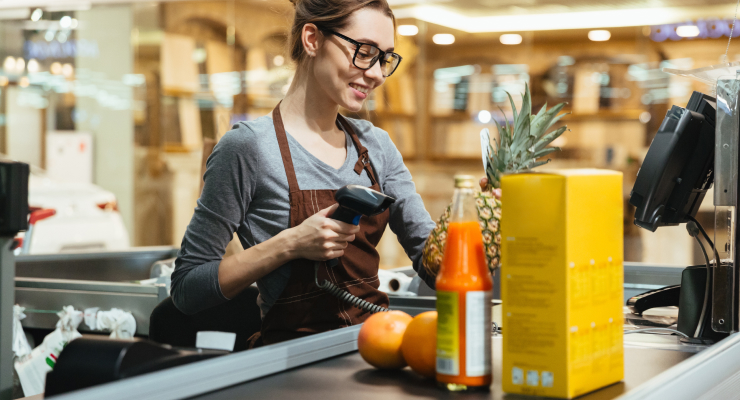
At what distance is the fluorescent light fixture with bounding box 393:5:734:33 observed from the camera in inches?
259

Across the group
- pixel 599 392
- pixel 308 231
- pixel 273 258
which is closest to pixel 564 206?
pixel 599 392

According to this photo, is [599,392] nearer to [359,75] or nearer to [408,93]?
[359,75]

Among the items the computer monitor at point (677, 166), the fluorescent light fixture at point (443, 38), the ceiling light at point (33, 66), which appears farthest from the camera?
the ceiling light at point (33, 66)

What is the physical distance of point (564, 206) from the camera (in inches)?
34.1

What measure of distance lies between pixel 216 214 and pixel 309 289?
253 mm

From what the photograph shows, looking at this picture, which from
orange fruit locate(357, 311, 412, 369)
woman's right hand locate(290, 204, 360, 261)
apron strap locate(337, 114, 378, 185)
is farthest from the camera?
apron strap locate(337, 114, 378, 185)

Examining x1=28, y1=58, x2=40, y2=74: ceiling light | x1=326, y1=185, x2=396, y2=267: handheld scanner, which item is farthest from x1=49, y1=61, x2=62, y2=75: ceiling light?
x1=326, y1=185, x2=396, y2=267: handheld scanner

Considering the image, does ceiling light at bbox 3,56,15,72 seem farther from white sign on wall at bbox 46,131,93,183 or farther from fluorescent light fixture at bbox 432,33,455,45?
fluorescent light fixture at bbox 432,33,455,45

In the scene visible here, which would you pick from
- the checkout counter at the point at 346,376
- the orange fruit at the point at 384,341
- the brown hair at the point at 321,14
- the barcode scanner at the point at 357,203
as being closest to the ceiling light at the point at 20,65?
the brown hair at the point at 321,14

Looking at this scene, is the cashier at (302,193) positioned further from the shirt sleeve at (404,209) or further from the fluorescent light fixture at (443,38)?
the fluorescent light fixture at (443,38)

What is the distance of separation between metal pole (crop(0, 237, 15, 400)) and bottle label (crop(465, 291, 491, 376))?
0.61m

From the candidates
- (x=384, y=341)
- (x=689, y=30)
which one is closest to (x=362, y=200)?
(x=384, y=341)

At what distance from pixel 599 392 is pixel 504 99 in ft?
21.6

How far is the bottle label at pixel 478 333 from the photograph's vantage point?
88cm
